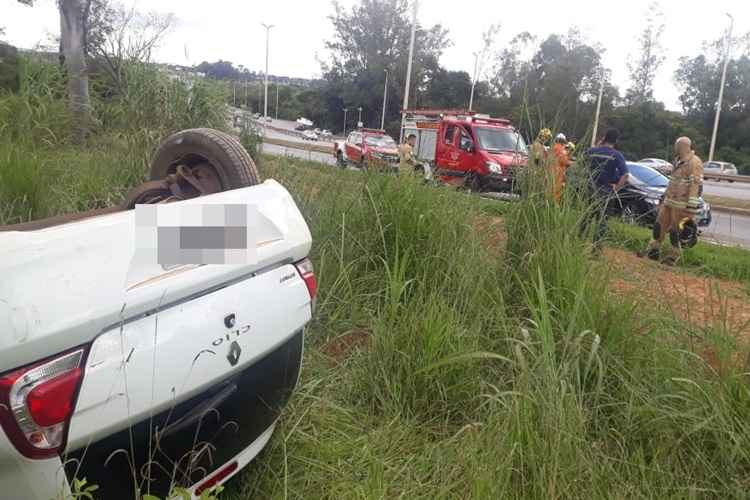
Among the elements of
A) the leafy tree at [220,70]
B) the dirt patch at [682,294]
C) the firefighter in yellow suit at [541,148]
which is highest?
the leafy tree at [220,70]

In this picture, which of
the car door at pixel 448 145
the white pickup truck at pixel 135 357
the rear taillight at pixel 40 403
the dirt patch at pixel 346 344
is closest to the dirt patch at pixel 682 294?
the dirt patch at pixel 346 344

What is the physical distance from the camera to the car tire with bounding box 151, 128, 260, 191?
255 cm

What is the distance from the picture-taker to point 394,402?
7.79ft

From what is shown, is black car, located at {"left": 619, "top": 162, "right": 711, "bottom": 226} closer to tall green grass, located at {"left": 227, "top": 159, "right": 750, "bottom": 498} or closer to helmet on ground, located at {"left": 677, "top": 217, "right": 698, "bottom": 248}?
helmet on ground, located at {"left": 677, "top": 217, "right": 698, "bottom": 248}

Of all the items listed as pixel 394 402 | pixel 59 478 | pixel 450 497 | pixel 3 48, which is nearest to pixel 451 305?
pixel 394 402

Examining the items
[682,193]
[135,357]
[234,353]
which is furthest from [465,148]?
[135,357]

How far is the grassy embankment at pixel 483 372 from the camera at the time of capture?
1.84m

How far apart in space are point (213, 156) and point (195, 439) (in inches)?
60.6

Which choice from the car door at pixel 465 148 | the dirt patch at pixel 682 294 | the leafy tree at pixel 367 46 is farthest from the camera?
the leafy tree at pixel 367 46

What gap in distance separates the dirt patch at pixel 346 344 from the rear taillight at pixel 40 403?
66.0 inches

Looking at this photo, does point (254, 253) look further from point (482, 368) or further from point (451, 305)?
point (451, 305)

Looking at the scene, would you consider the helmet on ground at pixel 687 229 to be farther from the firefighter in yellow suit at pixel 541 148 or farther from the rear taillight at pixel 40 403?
the rear taillight at pixel 40 403

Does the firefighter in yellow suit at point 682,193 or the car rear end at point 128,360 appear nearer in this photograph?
the car rear end at point 128,360

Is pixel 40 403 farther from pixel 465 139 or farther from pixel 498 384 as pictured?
pixel 465 139
